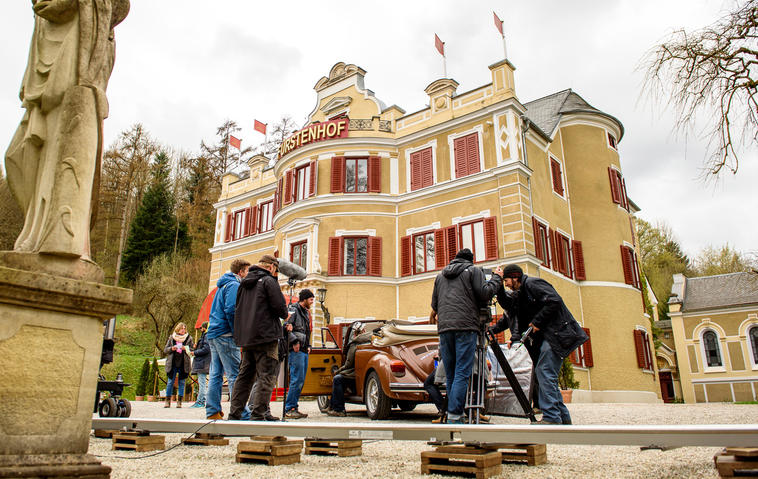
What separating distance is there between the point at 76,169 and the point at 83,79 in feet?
2.21

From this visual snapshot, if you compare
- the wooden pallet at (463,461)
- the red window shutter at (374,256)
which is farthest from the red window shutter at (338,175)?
the wooden pallet at (463,461)

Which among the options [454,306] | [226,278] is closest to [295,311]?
[226,278]

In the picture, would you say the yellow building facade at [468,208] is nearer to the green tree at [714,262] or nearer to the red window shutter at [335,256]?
the red window shutter at [335,256]

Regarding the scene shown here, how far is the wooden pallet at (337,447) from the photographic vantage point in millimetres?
4945

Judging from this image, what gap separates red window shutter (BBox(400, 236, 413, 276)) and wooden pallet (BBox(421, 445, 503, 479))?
66.7 ft

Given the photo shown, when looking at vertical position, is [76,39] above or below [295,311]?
above

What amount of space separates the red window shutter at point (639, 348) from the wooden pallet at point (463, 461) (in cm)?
2263

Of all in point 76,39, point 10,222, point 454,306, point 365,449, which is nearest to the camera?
point 76,39

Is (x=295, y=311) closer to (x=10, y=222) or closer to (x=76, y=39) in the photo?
(x=76, y=39)

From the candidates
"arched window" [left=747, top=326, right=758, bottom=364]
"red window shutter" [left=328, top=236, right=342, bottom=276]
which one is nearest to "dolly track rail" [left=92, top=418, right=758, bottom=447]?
"red window shutter" [left=328, top=236, right=342, bottom=276]

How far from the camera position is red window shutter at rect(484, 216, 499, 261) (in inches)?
861

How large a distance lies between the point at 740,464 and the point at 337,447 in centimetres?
327

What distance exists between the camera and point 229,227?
34.0 meters

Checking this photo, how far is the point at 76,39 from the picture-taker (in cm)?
373
